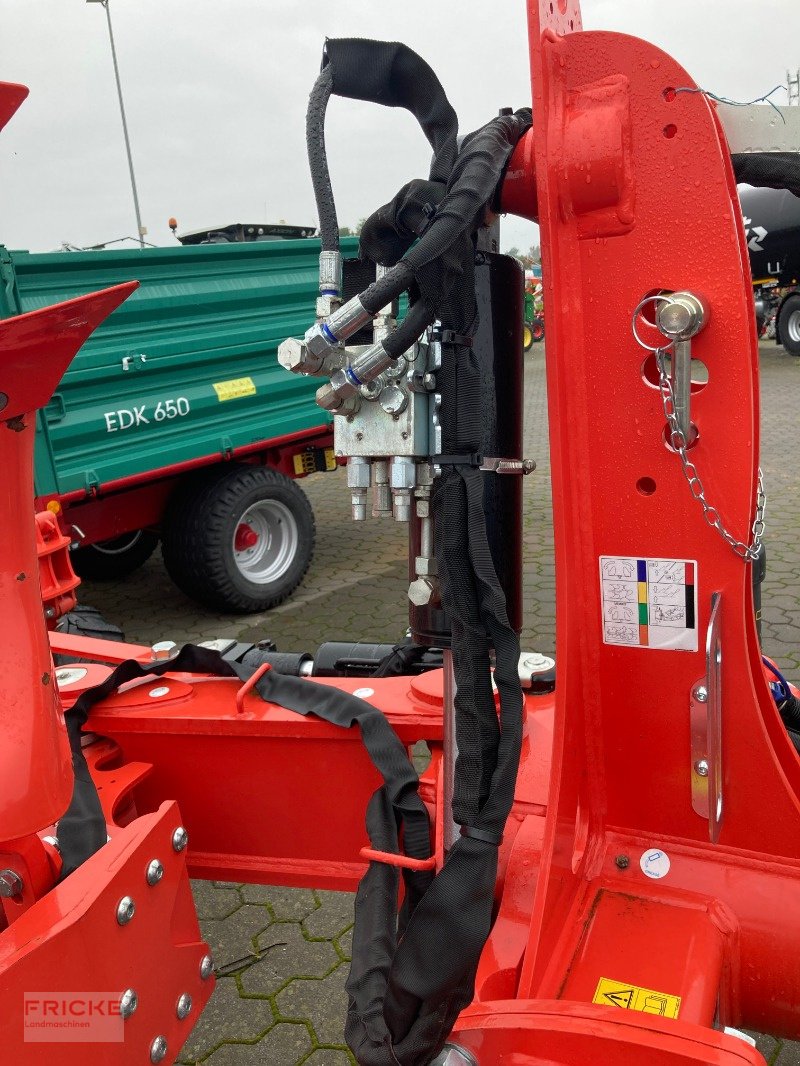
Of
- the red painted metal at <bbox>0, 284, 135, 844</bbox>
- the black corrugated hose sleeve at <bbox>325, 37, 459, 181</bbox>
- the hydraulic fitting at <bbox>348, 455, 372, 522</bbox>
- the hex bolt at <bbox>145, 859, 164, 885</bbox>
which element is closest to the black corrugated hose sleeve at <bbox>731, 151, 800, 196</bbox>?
the black corrugated hose sleeve at <bbox>325, 37, 459, 181</bbox>

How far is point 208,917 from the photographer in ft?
8.05

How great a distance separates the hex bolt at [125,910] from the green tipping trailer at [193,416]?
2.65 metres

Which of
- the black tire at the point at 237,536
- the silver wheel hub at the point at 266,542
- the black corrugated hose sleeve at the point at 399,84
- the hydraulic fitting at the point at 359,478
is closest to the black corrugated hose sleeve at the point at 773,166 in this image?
the black corrugated hose sleeve at the point at 399,84

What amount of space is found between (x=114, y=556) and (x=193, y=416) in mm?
1598

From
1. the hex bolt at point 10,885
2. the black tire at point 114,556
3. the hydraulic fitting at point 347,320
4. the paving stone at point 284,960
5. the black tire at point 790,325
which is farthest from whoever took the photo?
the black tire at point 790,325

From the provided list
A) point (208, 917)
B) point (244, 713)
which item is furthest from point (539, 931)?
point (208, 917)

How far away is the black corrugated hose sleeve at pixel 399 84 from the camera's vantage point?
1130 millimetres

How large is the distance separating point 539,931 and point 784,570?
427 cm

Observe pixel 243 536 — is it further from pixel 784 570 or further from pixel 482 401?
Result: pixel 482 401

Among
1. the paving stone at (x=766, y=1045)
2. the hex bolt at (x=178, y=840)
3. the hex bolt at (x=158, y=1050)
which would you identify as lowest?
the paving stone at (x=766, y=1045)

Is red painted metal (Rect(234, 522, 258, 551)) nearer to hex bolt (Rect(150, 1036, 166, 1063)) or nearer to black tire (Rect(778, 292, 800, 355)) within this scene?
hex bolt (Rect(150, 1036, 166, 1063))

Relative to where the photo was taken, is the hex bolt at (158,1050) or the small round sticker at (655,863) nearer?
the hex bolt at (158,1050)

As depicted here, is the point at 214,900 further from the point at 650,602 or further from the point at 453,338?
the point at 453,338

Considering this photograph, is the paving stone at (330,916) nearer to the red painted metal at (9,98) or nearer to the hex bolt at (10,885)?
the hex bolt at (10,885)
